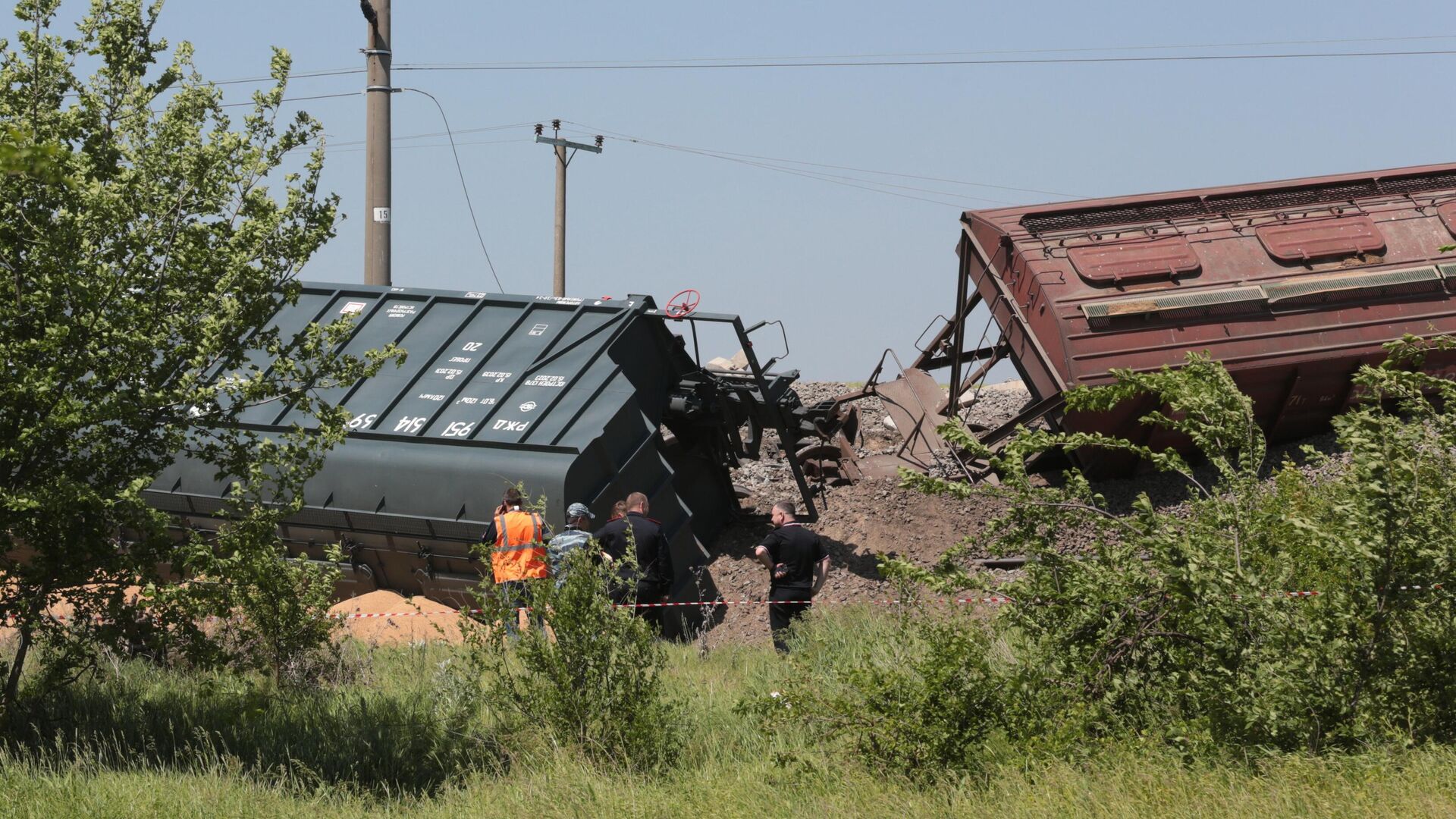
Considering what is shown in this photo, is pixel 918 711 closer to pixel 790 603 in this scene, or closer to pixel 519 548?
pixel 790 603

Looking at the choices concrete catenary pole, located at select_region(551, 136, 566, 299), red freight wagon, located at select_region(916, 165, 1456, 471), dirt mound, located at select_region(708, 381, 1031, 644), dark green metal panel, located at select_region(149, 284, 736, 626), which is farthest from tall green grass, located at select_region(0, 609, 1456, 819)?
concrete catenary pole, located at select_region(551, 136, 566, 299)

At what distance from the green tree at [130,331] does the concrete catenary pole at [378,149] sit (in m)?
7.80

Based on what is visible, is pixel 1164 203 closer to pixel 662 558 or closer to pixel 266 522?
pixel 662 558

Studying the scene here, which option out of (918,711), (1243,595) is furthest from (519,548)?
(1243,595)

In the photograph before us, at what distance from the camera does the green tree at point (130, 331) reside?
703cm

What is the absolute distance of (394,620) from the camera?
38.6 feet

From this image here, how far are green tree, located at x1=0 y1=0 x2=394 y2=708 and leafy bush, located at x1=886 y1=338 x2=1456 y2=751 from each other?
11.7ft

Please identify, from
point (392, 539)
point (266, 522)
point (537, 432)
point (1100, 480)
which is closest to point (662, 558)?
point (537, 432)

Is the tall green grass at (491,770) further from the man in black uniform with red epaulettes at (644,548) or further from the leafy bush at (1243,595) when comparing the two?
the man in black uniform with red epaulettes at (644,548)

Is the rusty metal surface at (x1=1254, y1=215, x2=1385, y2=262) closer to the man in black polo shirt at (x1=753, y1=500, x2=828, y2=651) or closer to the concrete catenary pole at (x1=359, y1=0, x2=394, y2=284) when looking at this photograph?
the man in black polo shirt at (x1=753, y1=500, x2=828, y2=651)

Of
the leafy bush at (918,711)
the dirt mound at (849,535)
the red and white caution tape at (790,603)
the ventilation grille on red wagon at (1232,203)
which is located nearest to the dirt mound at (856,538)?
the dirt mound at (849,535)

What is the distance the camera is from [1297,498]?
806 centimetres

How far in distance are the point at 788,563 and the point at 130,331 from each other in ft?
16.5

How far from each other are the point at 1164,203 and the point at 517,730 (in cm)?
985
